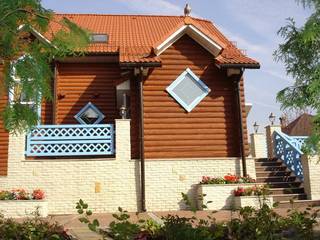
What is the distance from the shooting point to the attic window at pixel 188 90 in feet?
48.9

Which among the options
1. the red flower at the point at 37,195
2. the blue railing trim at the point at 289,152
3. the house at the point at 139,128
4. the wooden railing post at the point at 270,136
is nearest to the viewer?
the red flower at the point at 37,195

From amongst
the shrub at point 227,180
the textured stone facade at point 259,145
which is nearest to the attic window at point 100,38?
the shrub at point 227,180

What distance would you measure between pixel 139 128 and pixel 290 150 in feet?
20.5

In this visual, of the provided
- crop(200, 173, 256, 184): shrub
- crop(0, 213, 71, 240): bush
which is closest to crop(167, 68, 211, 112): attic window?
crop(200, 173, 256, 184): shrub

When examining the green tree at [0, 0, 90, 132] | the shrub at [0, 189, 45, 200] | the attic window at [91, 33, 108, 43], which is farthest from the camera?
the attic window at [91, 33, 108, 43]

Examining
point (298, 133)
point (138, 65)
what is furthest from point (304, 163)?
point (298, 133)

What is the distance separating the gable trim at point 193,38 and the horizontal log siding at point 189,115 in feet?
0.66

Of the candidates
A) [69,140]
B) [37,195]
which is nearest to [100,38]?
[69,140]

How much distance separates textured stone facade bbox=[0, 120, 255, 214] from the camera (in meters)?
13.4

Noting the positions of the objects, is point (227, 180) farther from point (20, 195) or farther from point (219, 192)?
point (20, 195)

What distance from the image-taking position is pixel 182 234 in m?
5.30

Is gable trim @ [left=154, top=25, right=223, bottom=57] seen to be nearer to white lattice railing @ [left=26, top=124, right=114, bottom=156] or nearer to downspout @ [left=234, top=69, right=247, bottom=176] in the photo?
downspout @ [left=234, top=69, right=247, bottom=176]

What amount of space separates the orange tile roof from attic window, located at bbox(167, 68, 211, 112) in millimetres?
1027

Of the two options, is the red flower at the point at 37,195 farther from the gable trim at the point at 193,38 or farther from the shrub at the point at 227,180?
the gable trim at the point at 193,38
